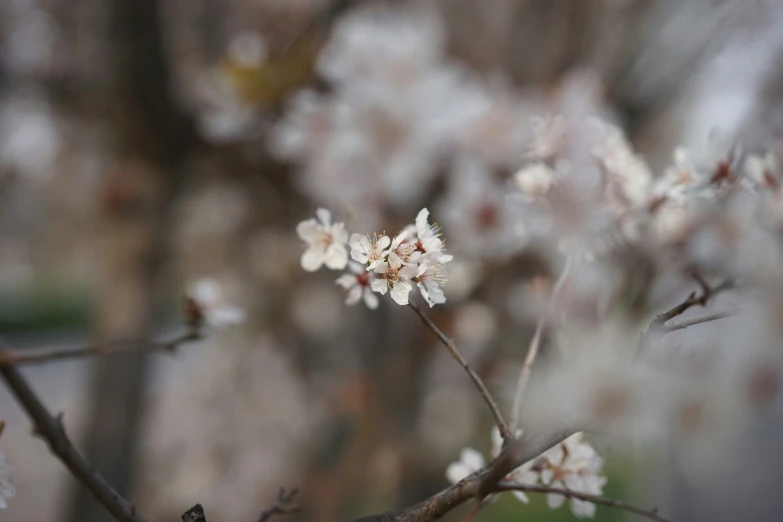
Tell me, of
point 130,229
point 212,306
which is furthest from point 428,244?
point 130,229

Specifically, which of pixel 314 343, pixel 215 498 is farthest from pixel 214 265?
pixel 215 498

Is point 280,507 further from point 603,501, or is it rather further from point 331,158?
point 331,158

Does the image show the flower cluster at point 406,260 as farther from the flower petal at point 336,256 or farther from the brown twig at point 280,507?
the brown twig at point 280,507

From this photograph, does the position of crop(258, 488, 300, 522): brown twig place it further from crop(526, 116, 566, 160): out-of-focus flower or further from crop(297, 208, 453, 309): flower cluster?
crop(526, 116, 566, 160): out-of-focus flower

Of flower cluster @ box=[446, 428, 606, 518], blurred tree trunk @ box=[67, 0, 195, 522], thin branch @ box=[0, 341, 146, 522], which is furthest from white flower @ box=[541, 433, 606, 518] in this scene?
blurred tree trunk @ box=[67, 0, 195, 522]

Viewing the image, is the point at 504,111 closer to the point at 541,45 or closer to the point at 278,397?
the point at 541,45
